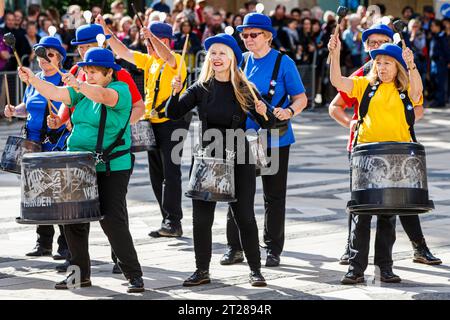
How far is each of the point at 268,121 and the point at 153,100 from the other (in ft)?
7.58

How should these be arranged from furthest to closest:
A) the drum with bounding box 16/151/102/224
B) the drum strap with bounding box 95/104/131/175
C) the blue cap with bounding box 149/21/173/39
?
1. the blue cap with bounding box 149/21/173/39
2. the drum strap with bounding box 95/104/131/175
3. the drum with bounding box 16/151/102/224

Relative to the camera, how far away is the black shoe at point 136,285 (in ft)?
28.3

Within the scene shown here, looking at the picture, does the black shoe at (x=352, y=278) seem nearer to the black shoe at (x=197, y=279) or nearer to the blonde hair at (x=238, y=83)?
the black shoe at (x=197, y=279)

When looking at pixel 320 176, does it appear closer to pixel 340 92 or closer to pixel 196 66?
pixel 340 92

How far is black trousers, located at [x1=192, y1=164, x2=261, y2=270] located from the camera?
8.82 meters

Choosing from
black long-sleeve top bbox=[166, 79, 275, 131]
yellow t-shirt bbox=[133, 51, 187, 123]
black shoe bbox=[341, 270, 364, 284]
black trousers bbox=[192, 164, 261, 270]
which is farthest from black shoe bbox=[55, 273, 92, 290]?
yellow t-shirt bbox=[133, 51, 187, 123]

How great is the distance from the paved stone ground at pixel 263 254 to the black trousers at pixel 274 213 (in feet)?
0.63

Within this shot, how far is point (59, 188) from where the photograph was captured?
324 inches

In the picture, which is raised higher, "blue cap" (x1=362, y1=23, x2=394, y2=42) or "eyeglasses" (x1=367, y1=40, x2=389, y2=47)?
"blue cap" (x1=362, y1=23, x2=394, y2=42)

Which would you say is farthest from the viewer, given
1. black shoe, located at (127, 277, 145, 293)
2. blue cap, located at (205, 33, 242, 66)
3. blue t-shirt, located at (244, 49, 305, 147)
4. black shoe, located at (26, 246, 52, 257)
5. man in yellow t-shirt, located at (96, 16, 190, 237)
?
man in yellow t-shirt, located at (96, 16, 190, 237)

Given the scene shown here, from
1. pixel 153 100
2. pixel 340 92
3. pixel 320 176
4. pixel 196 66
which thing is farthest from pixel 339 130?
pixel 340 92

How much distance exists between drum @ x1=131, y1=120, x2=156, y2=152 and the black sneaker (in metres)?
1.12

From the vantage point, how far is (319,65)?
79.7 feet

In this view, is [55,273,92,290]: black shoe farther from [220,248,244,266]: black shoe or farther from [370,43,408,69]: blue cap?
[370,43,408,69]: blue cap
